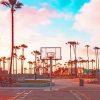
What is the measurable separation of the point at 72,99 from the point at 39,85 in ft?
80.9

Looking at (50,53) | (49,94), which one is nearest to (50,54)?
(50,53)

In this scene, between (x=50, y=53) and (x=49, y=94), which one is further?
(x=50, y=53)

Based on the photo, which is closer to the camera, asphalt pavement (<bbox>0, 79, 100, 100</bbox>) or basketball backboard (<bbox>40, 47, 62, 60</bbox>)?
asphalt pavement (<bbox>0, 79, 100, 100</bbox>)

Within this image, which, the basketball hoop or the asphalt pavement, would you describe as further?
the basketball hoop

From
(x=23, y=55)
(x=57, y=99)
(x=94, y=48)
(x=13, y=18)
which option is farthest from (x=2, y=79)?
(x=94, y=48)

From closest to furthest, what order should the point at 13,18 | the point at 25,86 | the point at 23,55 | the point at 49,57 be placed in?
the point at 49,57, the point at 25,86, the point at 13,18, the point at 23,55

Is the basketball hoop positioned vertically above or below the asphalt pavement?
above

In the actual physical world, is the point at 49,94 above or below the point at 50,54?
below

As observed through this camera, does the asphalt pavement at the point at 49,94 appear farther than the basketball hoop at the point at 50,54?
No

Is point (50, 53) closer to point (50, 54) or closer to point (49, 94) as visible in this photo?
point (50, 54)

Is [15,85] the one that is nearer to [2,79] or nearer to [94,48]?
[2,79]

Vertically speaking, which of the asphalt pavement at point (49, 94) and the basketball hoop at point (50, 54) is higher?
the basketball hoop at point (50, 54)

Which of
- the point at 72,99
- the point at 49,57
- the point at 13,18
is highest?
the point at 13,18

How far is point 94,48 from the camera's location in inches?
7456
